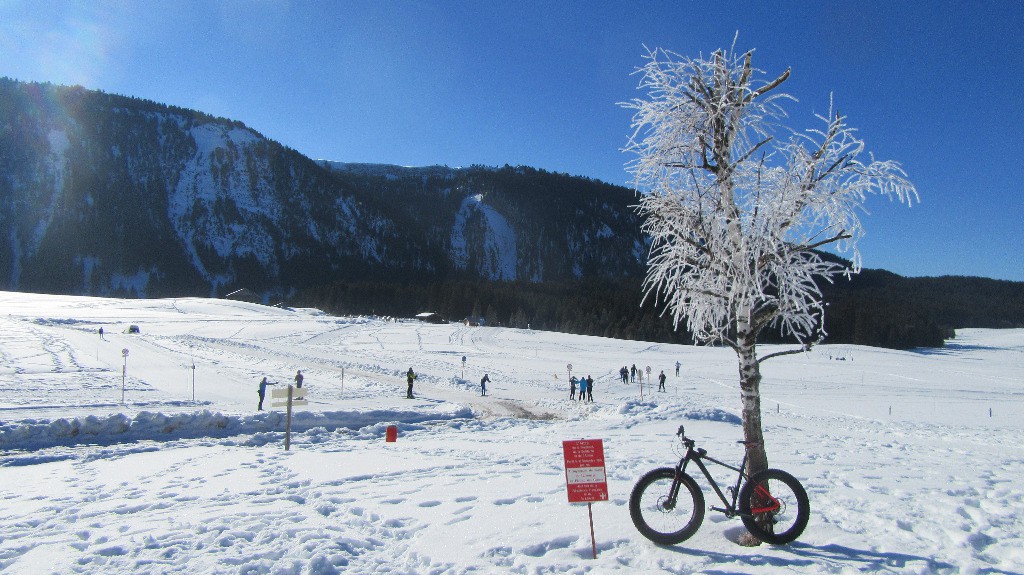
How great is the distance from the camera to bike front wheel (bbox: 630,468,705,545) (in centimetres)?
585

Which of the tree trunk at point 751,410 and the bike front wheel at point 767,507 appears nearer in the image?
the bike front wheel at point 767,507

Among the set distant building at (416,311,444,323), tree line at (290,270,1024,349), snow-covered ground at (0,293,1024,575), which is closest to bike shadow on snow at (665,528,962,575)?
snow-covered ground at (0,293,1024,575)

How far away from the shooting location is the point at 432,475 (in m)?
10.2

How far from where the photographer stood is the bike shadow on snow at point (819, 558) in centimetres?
534

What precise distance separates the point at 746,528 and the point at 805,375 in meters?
46.9

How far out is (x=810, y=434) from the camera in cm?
1789

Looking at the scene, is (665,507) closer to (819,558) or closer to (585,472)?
(585,472)

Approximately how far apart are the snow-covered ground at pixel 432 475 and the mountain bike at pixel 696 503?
0.20 m

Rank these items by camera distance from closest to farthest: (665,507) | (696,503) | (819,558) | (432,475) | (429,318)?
(819,558), (696,503), (665,507), (432,475), (429,318)

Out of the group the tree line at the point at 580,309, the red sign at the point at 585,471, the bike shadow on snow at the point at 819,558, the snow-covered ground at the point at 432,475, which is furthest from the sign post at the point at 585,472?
the tree line at the point at 580,309

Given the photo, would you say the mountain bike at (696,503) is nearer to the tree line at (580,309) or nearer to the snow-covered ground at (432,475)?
the snow-covered ground at (432,475)

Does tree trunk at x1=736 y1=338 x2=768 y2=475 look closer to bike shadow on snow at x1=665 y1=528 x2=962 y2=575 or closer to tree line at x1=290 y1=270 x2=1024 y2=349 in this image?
bike shadow on snow at x1=665 y1=528 x2=962 y2=575

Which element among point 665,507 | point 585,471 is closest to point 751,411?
point 665,507

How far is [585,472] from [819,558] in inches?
101
